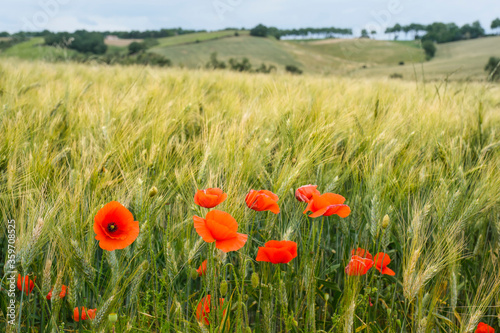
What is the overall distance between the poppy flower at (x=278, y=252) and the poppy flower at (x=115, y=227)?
290 mm

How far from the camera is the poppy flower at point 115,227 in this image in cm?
75

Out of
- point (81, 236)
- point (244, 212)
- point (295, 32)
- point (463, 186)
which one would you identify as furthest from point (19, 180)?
point (295, 32)

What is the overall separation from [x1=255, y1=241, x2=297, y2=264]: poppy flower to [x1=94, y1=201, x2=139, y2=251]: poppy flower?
11.4 inches

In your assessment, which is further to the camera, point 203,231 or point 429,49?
point 429,49

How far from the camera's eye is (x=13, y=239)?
0.86m

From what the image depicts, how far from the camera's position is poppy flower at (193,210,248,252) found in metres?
0.70

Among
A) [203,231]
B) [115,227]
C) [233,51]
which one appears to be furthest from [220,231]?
[233,51]

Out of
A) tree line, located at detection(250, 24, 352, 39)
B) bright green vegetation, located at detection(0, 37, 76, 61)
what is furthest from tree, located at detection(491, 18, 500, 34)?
bright green vegetation, located at detection(0, 37, 76, 61)

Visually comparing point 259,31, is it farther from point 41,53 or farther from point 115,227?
point 115,227

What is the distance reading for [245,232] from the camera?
1.03 metres

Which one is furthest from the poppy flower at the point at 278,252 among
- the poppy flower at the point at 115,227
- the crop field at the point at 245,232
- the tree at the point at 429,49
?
the tree at the point at 429,49

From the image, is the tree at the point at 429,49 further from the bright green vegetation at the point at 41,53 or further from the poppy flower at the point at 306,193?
the poppy flower at the point at 306,193

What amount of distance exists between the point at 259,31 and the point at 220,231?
44771 millimetres

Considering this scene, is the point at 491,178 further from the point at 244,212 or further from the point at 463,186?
the point at 244,212
